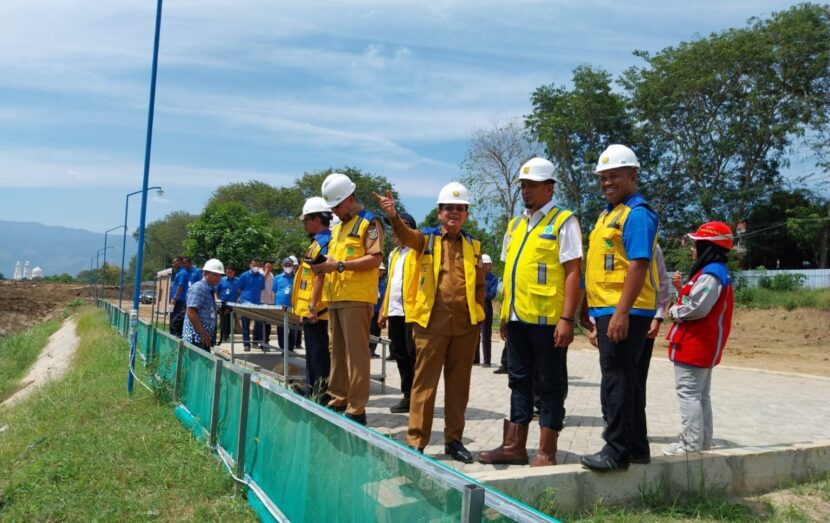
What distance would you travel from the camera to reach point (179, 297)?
13508 mm

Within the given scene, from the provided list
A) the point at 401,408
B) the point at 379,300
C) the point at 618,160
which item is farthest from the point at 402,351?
the point at 379,300

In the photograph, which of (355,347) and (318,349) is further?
(318,349)

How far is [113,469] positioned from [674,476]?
4182mm

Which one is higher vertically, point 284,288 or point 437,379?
point 284,288

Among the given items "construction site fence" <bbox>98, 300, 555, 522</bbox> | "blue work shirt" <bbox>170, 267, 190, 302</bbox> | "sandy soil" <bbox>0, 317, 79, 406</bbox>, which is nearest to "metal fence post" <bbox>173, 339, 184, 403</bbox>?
"construction site fence" <bbox>98, 300, 555, 522</bbox>

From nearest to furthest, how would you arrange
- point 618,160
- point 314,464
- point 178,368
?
point 314,464 → point 618,160 → point 178,368

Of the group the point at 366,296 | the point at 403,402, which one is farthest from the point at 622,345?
the point at 403,402

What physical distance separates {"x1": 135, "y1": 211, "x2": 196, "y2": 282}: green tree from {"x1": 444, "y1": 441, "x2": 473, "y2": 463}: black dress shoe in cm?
8522

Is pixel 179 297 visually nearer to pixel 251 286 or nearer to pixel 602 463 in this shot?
pixel 251 286

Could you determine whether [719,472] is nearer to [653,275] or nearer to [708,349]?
[708,349]

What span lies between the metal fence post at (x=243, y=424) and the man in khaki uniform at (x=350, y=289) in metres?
1.04

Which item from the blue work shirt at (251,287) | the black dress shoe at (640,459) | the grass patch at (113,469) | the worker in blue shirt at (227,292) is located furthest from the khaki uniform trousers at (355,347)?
the worker in blue shirt at (227,292)

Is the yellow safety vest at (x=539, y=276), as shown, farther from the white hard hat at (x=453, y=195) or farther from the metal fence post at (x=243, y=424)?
the metal fence post at (x=243, y=424)

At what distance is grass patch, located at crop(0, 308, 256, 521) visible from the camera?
4613mm
